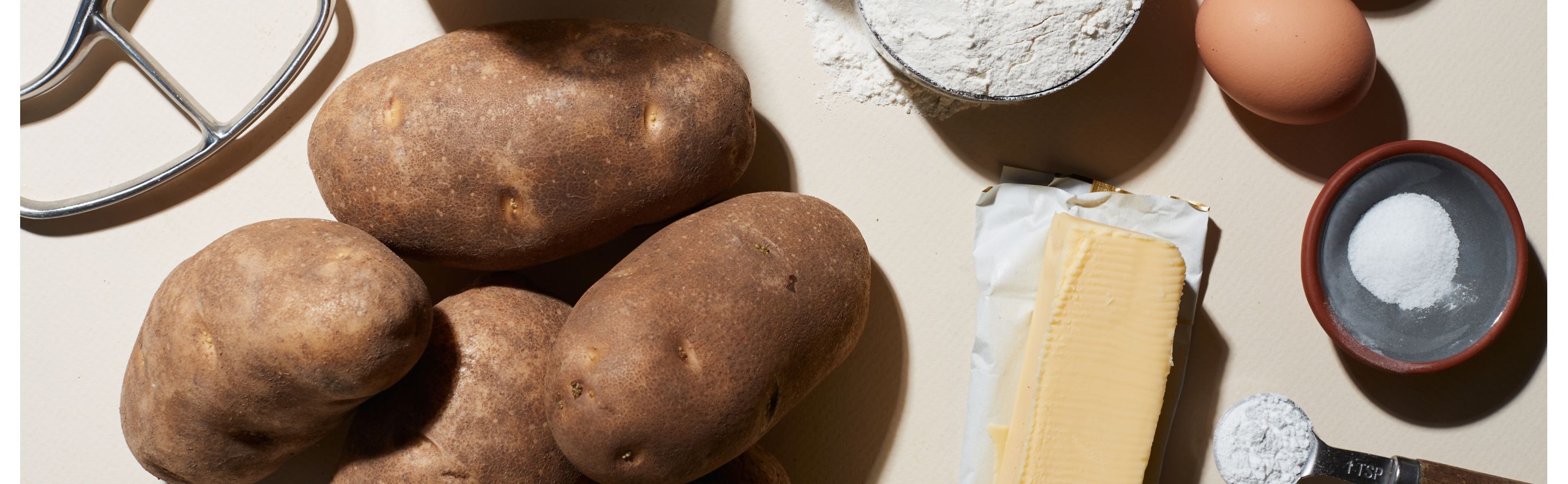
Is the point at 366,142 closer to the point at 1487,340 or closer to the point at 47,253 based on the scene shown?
the point at 47,253

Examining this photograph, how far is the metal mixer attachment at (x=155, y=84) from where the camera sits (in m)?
0.97

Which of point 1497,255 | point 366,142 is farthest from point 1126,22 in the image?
point 366,142

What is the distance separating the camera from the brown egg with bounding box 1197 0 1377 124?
0.90 meters

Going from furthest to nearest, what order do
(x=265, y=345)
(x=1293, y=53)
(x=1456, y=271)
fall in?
1. (x=1456, y=271)
2. (x=1293, y=53)
3. (x=265, y=345)

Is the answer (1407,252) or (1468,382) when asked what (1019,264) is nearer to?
(1407,252)

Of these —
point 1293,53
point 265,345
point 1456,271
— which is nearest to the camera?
point 265,345

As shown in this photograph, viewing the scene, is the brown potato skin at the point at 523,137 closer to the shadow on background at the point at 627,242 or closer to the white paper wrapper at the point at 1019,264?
the shadow on background at the point at 627,242

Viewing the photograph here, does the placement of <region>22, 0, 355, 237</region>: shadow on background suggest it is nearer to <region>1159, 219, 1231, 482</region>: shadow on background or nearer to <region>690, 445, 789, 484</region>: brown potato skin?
<region>690, 445, 789, 484</region>: brown potato skin

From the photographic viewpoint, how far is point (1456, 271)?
1016mm

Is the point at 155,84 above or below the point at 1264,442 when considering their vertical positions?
above

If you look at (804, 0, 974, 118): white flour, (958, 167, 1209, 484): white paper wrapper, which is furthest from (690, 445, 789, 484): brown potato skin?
(804, 0, 974, 118): white flour

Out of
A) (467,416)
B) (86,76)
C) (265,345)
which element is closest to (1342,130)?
(467,416)

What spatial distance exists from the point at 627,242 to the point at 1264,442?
0.80m

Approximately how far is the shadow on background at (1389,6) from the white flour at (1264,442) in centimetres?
49
